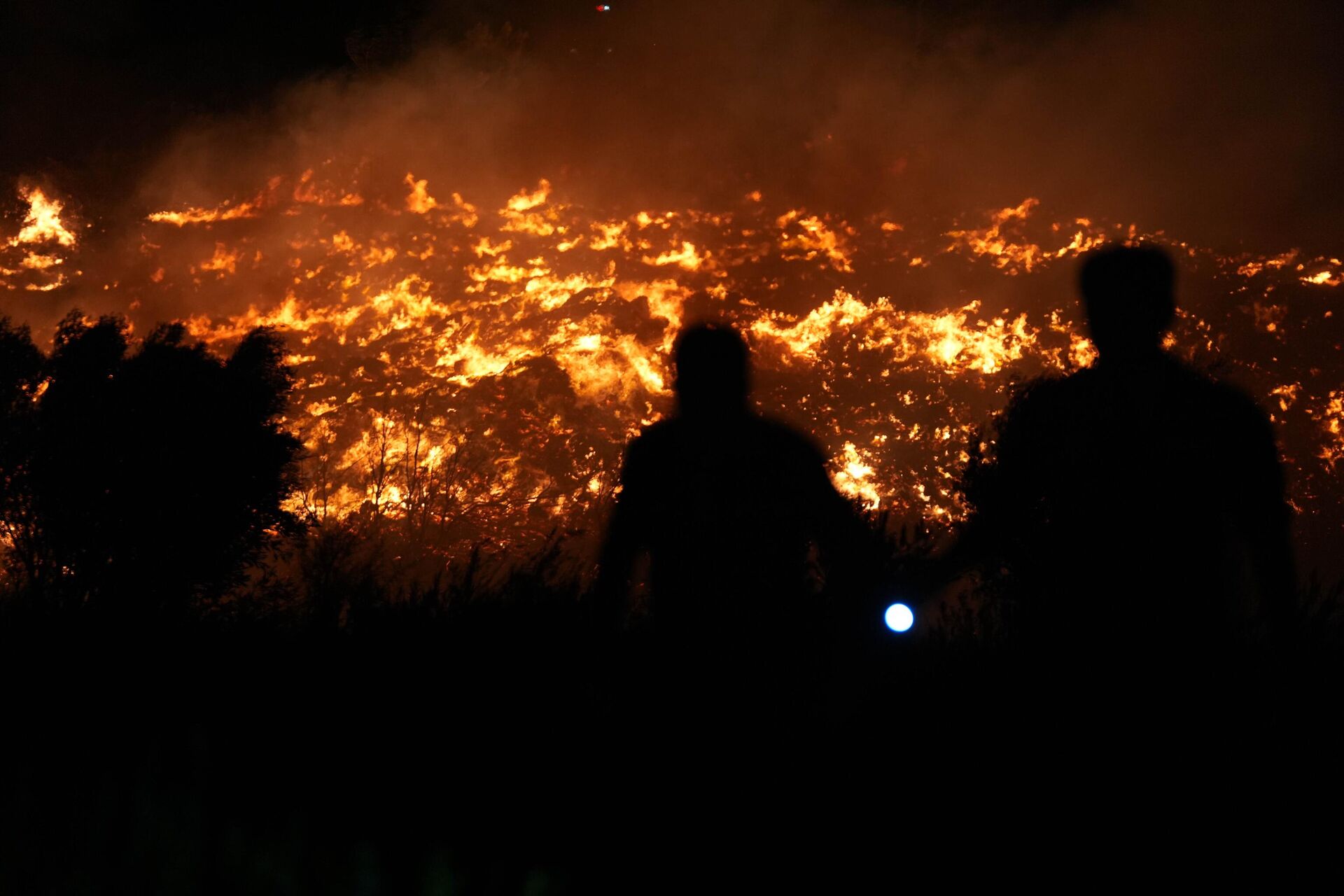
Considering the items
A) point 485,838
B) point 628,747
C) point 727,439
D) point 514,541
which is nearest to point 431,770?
point 485,838

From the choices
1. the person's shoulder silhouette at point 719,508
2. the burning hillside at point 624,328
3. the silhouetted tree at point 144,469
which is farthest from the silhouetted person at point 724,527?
the silhouetted tree at point 144,469

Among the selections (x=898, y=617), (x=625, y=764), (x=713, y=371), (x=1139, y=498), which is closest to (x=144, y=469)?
(x=713, y=371)

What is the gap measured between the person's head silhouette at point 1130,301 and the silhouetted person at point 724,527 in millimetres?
1188

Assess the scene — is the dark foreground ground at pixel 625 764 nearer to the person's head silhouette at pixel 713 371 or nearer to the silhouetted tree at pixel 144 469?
the person's head silhouette at pixel 713 371

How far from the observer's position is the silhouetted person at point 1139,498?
2.24 m

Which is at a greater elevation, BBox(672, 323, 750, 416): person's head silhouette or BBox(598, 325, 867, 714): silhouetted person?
BBox(672, 323, 750, 416): person's head silhouette

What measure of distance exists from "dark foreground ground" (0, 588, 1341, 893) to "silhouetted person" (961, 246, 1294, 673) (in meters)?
0.18

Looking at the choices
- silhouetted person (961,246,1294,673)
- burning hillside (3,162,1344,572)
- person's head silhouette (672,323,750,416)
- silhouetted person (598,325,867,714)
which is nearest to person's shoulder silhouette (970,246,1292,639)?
silhouetted person (961,246,1294,673)

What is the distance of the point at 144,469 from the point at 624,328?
6134 millimetres

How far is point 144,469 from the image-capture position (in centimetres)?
818

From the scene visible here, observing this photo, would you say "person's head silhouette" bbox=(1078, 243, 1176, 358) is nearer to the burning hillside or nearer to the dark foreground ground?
the dark foreground ground

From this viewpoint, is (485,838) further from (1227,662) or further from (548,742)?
(1227,662)

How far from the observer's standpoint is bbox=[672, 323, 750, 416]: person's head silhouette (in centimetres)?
272

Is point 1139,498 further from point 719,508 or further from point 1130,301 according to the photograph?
point 719,508
